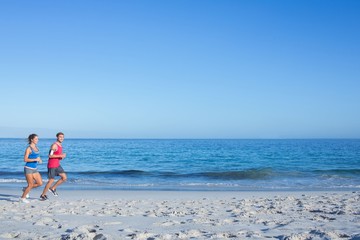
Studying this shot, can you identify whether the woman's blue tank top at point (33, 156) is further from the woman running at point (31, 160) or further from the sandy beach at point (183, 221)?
the sandy beach at point (183, 221)

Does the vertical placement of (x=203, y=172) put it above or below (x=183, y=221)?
below

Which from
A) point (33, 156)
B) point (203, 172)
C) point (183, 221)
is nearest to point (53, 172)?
point (33, 156)

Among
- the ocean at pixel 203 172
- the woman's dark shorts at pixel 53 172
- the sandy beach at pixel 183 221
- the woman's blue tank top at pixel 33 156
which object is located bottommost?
the ocean at pixel 203 172

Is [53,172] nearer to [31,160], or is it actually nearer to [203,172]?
[31,160]

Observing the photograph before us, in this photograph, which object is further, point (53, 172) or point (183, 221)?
point (53, 172)

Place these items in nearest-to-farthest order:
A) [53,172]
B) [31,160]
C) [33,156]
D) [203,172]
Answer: [31,160]
[33,156]
[53,172]
[203,172]

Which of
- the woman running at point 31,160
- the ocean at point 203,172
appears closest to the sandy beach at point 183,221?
the woman running at point 31,160

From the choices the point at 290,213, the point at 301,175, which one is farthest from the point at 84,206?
the point at 301,175

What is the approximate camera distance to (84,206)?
796cm

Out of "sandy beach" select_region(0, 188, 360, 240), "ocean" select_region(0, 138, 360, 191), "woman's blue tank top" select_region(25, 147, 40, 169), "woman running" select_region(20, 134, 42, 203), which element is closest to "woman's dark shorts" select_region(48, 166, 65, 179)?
"woman running" select_region(20, 134, 42, 203)

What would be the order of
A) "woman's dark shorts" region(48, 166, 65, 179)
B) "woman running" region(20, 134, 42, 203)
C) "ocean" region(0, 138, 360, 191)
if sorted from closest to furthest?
1. "woman running" region(20, 134, 42, 203)
2. "woman's dark shorts" region(48, 166, 65, 179)
3. "ocean" region(0, 138, 360, 191)

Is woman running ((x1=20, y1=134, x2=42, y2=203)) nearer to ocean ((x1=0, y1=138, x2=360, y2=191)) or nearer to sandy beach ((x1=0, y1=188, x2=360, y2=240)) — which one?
sandy beach ((x1=0, y1=188, x2=360, y2=240))

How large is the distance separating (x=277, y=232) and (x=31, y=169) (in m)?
6.41

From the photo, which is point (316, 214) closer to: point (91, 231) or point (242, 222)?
point (242, 222)
